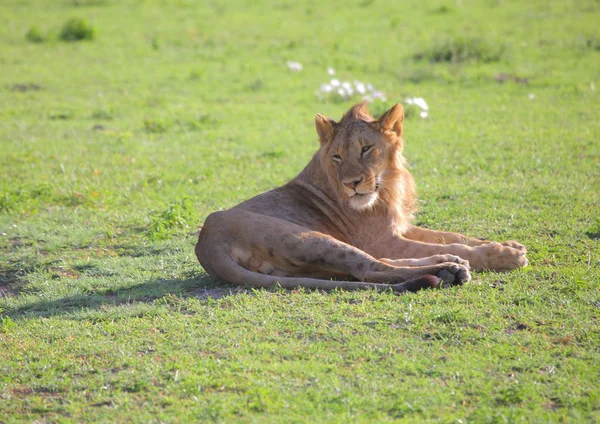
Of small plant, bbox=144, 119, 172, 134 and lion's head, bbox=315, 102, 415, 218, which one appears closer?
lion's head, bbox=315, 102, 415, 218

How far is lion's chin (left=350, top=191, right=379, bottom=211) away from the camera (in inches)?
253

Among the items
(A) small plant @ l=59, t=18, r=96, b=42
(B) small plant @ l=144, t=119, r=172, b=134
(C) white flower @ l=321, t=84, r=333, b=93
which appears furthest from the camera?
(A) small plant @ l=59, t=18, r=96, b=42

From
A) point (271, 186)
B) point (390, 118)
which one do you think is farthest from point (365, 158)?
point (271, 186)

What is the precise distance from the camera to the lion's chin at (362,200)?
6.42 m

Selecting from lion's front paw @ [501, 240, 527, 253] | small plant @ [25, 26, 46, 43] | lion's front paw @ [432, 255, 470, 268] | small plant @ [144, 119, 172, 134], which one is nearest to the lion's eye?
lion's front paw @ [432, 255, 470, 268]

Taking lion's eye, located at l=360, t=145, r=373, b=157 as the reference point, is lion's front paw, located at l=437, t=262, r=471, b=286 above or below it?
below

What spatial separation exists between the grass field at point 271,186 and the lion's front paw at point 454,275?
14cm

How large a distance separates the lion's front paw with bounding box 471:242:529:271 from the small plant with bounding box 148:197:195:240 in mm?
3036

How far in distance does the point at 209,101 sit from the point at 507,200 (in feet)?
22.6

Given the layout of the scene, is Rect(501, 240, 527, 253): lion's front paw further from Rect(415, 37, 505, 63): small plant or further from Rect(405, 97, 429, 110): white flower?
Rect(415, 37, 505, 63): small plant

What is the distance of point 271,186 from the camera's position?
9430 millimetres

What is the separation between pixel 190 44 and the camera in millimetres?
17781

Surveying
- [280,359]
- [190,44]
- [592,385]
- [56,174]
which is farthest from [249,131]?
[592,385]

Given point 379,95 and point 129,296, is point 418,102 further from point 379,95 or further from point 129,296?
point 129,296
